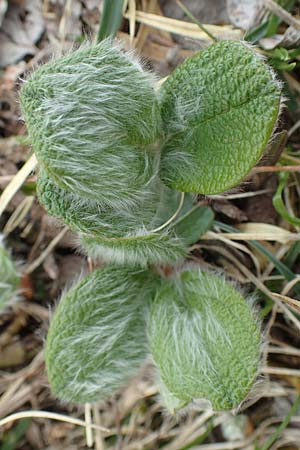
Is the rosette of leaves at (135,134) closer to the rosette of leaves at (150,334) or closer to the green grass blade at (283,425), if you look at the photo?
the rosette of leaves at (150,334)

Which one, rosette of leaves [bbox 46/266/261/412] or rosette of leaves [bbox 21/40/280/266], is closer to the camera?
rosette of leaves [bbox 21/40/280/266]

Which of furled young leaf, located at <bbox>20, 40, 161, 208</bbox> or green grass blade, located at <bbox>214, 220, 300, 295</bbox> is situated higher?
furled young leaf, located at <bbox>20, 40, 161, 208</bbox>

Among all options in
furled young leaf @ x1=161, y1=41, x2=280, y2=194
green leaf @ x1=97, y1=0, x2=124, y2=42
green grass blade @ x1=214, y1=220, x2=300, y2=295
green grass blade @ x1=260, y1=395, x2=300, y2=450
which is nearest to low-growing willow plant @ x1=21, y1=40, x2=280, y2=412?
furled young leaf @ x1=161, y1=41, x2=280, y2=194

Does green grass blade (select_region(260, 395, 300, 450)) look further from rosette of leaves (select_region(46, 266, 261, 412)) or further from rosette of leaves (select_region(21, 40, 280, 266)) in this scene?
rosette of leaves (select_region(21, 40, 280, 266))

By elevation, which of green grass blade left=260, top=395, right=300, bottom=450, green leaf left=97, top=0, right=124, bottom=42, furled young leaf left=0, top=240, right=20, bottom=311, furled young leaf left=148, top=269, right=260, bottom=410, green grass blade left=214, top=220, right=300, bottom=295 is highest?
green leaf left=97, top=0, right=124, bottom=42

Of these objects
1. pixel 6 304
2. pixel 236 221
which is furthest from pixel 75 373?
pixel 236 221

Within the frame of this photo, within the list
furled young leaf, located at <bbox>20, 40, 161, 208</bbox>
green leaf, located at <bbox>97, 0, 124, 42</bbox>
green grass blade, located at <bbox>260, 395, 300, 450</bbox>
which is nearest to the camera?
furled young leaf, located at <bbox>20, 40, 161, 208</bbox>

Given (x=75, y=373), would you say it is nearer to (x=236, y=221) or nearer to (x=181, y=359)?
(x=181, y=359)

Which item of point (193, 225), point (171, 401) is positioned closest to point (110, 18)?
point (193, 225)
